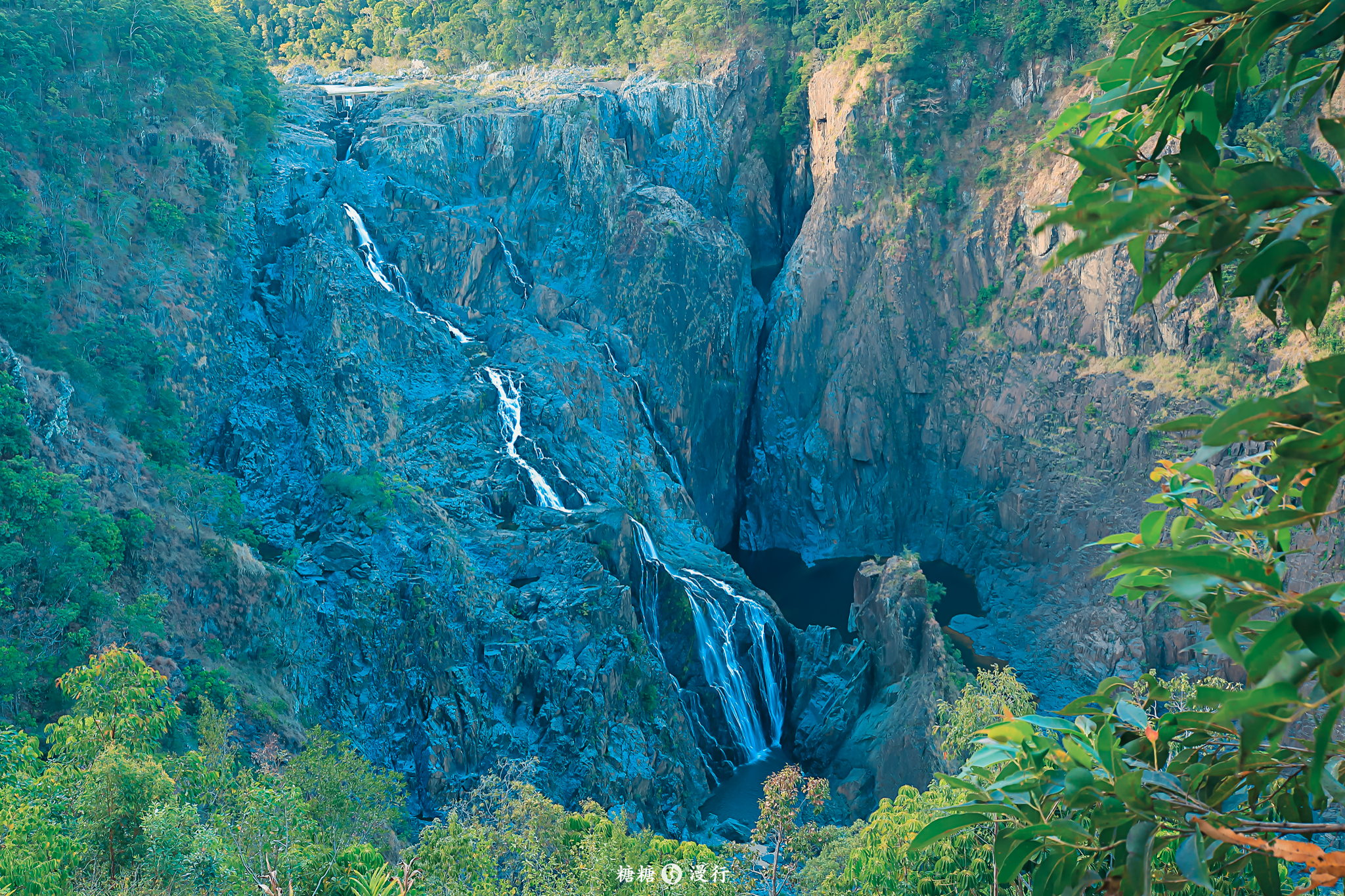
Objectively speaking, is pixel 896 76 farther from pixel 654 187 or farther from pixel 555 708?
pixel 555 708

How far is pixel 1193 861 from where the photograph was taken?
1858 mm

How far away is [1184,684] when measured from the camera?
19.4 metres

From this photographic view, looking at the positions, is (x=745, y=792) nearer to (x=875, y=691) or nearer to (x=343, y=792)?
(x=875, y=691)

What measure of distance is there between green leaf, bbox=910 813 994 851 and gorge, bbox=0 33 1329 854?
49.2ft

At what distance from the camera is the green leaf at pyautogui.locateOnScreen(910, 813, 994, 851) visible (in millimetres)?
2188

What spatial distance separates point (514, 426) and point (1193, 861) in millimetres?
26426

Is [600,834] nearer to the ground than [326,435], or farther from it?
nearer to the ground

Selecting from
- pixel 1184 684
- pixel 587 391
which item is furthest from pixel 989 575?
pixel 587 391

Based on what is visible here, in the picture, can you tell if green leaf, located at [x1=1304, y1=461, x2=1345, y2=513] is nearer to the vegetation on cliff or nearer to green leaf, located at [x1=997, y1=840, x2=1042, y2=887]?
green leaf, located at [x1=997, y1=840, x2=1042, y2=887]

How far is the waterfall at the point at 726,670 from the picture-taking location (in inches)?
969

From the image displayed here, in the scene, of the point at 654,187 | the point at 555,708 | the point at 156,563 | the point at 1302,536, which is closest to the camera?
the point at 156,563

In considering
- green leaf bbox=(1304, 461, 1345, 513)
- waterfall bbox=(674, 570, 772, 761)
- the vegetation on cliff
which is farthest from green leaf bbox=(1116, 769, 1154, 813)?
waterfall bbox=(674, 570, 772, 761)

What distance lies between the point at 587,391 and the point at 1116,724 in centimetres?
2793

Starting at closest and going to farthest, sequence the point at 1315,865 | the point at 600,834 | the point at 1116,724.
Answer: the point at 1315,865 < the point at 1116,724 < the point at 600,834
